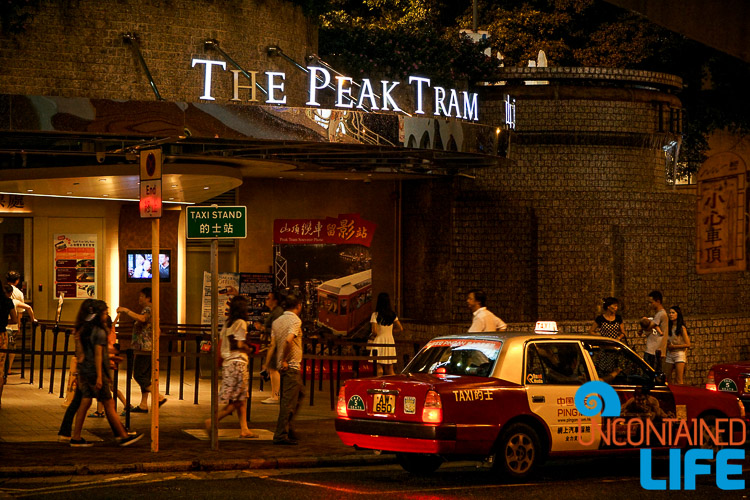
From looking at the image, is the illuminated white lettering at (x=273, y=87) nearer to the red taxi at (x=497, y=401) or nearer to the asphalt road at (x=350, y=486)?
the red taxi at (x=497, y=401)

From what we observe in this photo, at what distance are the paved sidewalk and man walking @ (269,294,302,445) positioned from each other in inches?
9.5

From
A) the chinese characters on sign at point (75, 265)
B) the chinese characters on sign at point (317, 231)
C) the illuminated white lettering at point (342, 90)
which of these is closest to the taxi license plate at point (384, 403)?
the illuminated white lettering at point (342, 90)

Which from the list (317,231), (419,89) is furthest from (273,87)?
(317,231)

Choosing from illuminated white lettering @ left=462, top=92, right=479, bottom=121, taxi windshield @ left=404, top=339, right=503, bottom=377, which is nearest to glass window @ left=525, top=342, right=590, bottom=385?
taxi windshield @ left=404, top=339, right=503, bottom=377

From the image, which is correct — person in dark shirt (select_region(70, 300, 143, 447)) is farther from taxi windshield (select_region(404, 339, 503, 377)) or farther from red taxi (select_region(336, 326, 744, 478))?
taxi windshield (select_region(404, 339, 503, 377))

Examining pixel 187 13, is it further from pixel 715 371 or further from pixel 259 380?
pixel 715 371

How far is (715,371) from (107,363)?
7541 millimetres

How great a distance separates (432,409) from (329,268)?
10211 millimetres

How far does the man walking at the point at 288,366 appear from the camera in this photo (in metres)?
12.9

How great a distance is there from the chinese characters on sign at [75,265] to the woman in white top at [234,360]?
7.54 metres

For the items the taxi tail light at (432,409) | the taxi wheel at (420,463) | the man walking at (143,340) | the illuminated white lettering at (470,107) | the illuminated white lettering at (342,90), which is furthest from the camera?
the illuminated white lettering at (470,107)

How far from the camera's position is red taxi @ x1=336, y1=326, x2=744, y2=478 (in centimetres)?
1042

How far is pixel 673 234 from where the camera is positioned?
74.4 feet

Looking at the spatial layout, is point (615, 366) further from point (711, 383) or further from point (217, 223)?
point (217, 223)
